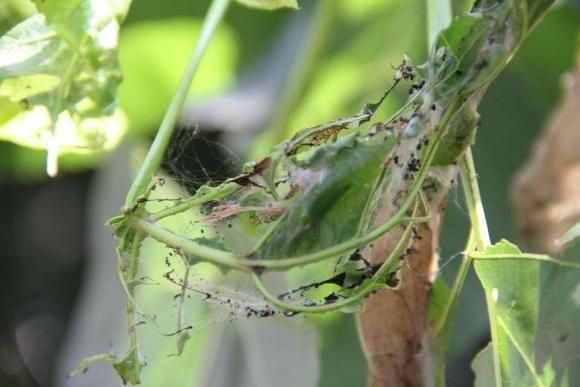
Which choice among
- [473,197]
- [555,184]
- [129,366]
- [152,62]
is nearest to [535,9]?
[473,197]

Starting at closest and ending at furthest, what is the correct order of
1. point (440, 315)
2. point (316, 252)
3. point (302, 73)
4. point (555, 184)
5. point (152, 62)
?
point (316, 252)
point (440, 315)
point (555, 184)
point (302, 73)
point (152, 62)

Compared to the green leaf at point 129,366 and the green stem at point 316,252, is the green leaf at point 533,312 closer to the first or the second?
the green stem at point 316,252

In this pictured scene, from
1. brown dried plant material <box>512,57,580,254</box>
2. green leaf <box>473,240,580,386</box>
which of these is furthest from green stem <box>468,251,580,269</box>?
brown dried plant material <box>512,57,580,254</box>

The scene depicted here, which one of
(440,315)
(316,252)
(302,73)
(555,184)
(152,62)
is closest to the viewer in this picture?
(316,252)

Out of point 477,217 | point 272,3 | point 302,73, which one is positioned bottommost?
point 477,217

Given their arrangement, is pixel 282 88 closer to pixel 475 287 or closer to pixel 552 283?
pixel 475 287

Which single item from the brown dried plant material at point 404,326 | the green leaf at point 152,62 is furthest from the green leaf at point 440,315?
the green leaf at point 152,62

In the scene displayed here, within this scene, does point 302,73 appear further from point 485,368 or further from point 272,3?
point 485,368
